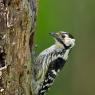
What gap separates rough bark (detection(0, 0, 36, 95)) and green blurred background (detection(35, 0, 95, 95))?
2493 mm

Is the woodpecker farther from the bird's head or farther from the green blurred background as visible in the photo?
the green blurred background

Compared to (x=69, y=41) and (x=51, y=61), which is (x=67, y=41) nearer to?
(x=69, y=41)

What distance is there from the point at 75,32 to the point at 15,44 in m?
2.96

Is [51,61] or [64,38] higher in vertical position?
[64,38]

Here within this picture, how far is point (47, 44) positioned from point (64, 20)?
0.71 m

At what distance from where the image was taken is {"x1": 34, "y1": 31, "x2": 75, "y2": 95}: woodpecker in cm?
656

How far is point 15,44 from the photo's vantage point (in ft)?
19.5

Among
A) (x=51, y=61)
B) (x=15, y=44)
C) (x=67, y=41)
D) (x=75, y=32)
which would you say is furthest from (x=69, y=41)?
(x=75, y=32)

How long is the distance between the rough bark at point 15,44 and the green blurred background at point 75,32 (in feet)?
8.18

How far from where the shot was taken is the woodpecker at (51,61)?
6.56m

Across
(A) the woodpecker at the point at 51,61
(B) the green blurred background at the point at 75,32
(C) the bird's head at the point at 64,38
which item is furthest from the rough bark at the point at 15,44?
(B) the green blurred background at the point at 75,32

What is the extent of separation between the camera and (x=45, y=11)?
8.62 meters

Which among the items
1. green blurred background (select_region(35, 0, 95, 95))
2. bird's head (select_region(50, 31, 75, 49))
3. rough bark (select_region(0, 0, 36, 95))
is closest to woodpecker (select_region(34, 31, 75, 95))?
bird's head (select_region(50, 31, 75, 49))

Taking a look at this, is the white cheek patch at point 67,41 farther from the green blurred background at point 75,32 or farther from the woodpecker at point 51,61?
the green blurred background at point 75,32
